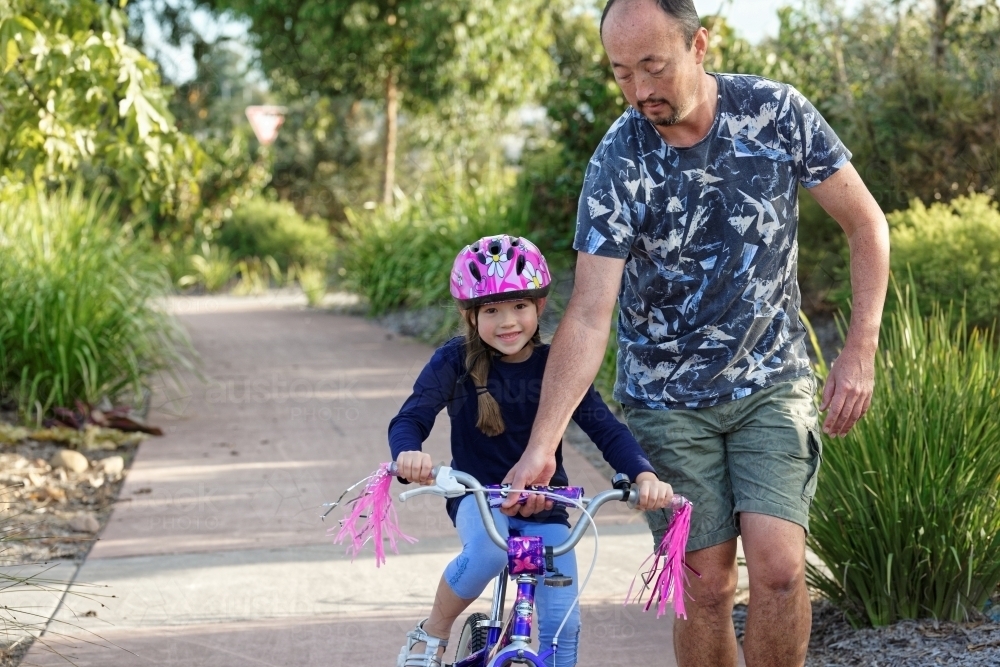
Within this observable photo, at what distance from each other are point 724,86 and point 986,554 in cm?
188

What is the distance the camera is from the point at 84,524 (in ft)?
19.3

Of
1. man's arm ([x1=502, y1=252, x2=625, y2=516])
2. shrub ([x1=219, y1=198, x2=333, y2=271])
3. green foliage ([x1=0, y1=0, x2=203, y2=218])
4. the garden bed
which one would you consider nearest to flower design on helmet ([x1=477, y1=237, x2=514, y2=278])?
man's arm ([x1=502, y1=252, x2=625, y2=516])

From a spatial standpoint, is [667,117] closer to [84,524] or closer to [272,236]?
[84,524]

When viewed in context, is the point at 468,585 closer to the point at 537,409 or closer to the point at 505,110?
the point at 537,409

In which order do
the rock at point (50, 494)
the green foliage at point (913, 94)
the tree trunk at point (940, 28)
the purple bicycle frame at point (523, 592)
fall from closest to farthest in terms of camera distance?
the purple bicycle frame at point (523, 592), the rock at point (50, 494), the green foliage at point (913, 94), the tree trunk at point (940, 28)

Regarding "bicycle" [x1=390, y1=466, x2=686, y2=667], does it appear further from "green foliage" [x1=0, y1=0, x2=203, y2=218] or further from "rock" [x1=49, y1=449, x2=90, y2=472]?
"rock" [x1=49, y1=449, x2=90, y2=472]

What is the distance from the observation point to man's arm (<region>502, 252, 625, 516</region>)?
→ 2869 mm

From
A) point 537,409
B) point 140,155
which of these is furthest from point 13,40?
point 537,409

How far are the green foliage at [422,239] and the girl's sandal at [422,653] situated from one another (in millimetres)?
8412

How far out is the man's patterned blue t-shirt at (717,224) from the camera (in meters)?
3.16

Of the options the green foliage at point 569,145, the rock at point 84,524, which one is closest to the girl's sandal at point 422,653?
the rock at point 84,524

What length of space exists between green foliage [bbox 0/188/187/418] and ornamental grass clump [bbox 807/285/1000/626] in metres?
5.15

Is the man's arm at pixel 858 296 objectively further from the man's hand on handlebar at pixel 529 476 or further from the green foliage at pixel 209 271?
the green foliage at pixel 209 271

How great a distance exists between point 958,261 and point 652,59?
15.0 ft
